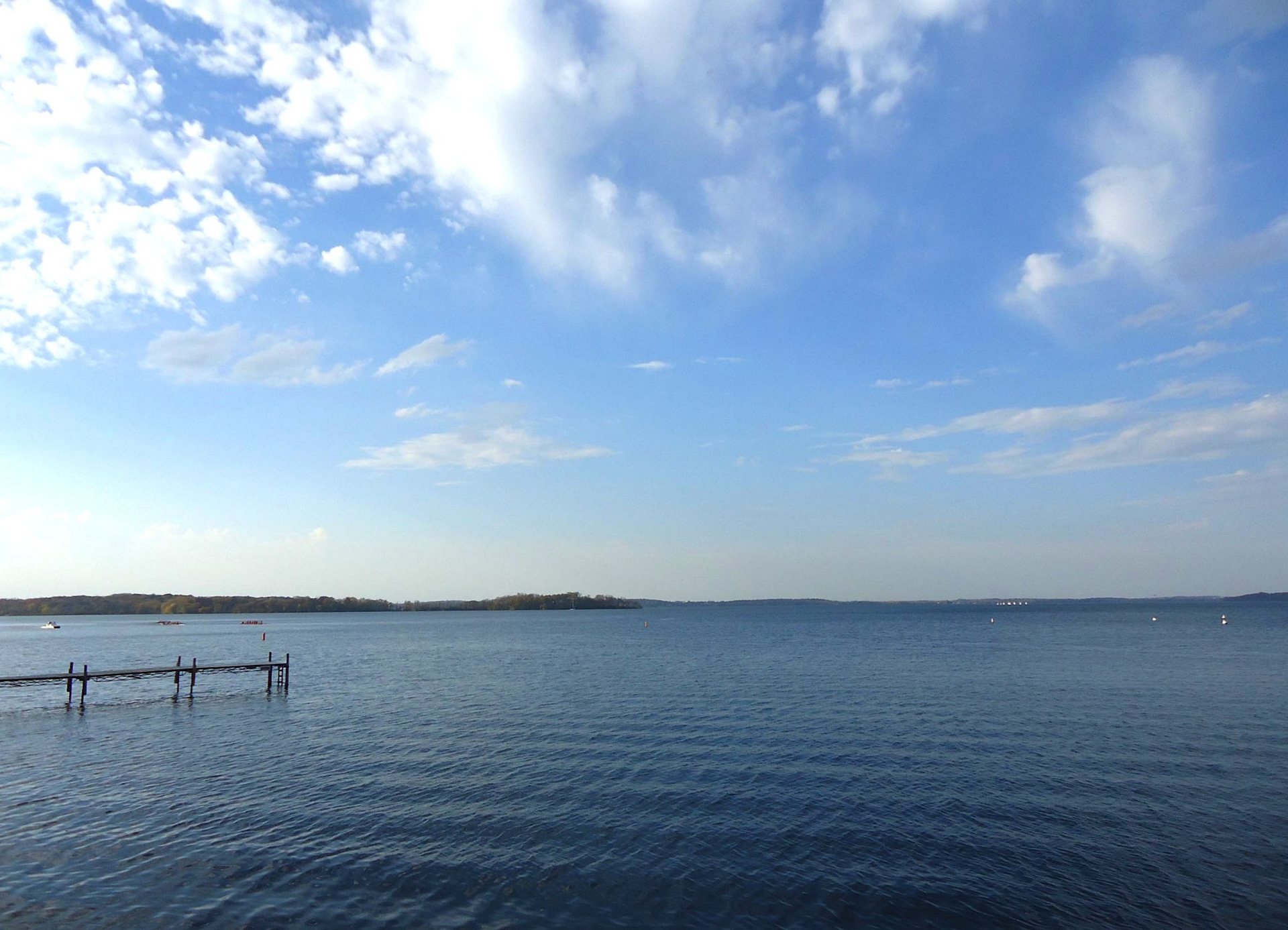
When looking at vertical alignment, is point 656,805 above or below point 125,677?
below

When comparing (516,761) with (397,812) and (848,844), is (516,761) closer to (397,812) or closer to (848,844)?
(397,812)

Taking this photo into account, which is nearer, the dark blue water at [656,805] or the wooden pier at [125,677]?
the dark blue water at [656,805]

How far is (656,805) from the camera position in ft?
81.8

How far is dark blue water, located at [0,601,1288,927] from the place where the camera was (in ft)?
57.1

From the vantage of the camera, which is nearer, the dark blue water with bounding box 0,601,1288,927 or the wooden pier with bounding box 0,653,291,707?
the dark blue water with bounding box 0,601,1288,927

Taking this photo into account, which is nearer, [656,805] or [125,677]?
[656,805]

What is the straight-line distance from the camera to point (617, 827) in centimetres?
2267

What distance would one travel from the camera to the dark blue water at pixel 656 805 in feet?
57.1

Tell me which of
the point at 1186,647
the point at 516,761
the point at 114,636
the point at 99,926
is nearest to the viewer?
the point at 99,926

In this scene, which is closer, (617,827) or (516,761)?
(617,827)

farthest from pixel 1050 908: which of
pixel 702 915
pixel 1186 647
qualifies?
pixel 1186 647

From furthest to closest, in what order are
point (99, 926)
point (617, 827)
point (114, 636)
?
point (114, 636)
point (617, 827)
point (99, 926)

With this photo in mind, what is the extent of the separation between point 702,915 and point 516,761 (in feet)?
54.5

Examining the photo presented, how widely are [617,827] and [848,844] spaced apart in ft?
23.5
